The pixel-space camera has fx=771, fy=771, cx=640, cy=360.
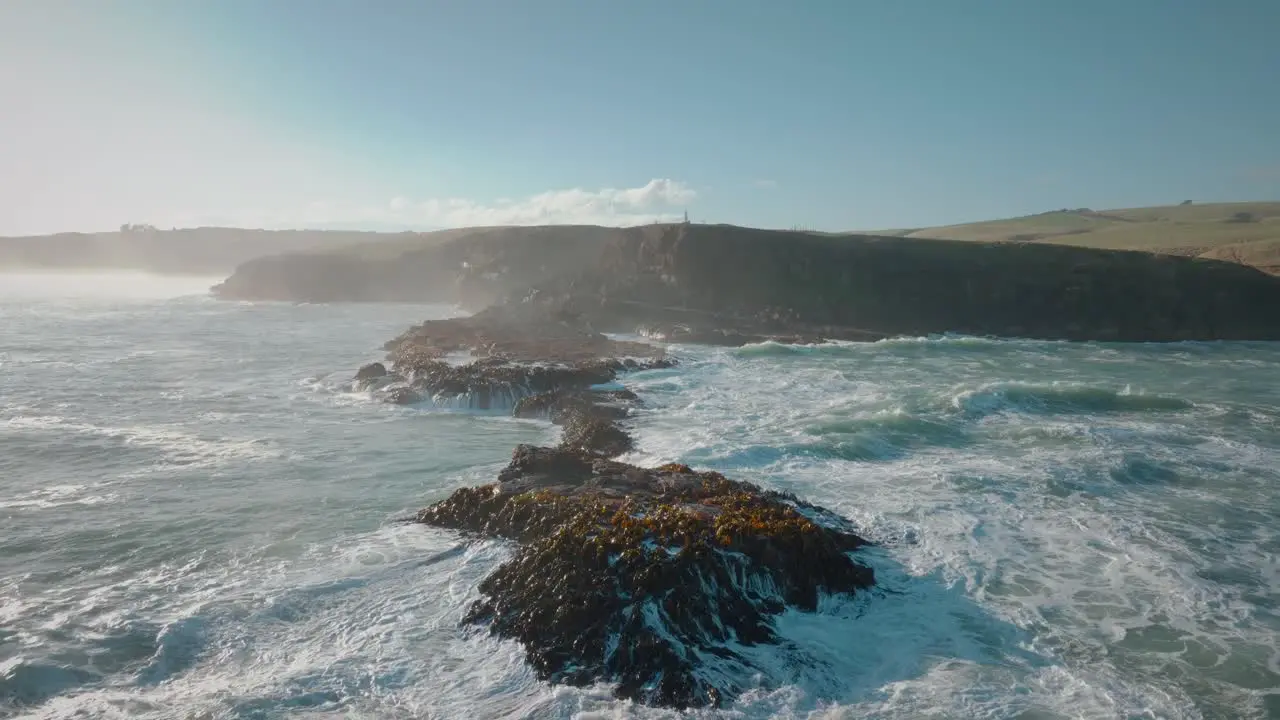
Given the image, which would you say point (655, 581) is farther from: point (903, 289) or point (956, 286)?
point (956, 286)

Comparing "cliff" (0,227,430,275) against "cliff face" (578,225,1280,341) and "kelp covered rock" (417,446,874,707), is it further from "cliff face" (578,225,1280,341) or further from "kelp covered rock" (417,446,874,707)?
"kelp covered rock" (417,446,874,707)

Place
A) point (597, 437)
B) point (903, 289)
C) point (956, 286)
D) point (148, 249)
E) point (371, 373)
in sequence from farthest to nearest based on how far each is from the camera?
point (148, 249), point (903, 289), point (956, 286), point (371, 373), point (597, 437)

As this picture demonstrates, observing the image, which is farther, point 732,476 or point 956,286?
point 956,286

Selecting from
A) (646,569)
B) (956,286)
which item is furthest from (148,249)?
(646,569)

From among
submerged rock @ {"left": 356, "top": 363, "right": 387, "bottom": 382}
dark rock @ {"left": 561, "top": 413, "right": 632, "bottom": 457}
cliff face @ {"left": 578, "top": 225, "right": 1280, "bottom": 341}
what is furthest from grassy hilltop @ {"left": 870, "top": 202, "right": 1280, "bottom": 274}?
submerged rock @ {"left": 356, "top": 363, "right": 387, "bottom": 382}

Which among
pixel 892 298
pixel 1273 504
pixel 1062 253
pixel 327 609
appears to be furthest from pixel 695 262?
pixel 327 609

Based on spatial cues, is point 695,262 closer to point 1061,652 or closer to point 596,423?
point 596,423
